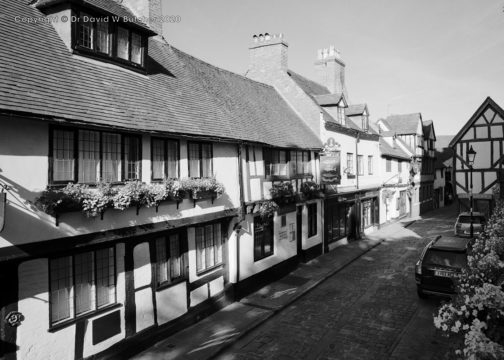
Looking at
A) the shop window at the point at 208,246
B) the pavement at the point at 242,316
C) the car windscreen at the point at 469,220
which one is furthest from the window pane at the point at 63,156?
the car windscreen at the point at 469,220

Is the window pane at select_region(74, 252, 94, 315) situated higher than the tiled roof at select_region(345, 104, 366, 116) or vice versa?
the tiled roof at select_region(345, 104, 366, 116)

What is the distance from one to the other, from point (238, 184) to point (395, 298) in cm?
740

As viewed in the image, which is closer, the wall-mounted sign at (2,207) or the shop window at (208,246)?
the wall-mounted sign at (2,207)

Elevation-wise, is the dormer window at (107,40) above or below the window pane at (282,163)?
above

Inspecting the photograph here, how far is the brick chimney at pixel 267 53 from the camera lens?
2219cm

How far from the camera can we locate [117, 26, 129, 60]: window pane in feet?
35.6

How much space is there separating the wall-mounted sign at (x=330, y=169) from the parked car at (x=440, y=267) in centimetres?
656

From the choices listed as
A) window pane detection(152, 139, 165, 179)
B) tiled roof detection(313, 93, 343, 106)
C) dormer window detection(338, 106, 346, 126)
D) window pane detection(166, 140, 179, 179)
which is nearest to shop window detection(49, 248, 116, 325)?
window pane detection(152, 139, 165, 179)

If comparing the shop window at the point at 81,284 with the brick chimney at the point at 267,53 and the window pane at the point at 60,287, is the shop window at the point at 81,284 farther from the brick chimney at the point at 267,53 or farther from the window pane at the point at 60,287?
the brick chimney at the point at 267,53

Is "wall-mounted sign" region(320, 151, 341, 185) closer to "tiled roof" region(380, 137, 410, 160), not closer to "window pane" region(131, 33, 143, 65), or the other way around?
A: "window pane" region(131, 33, 143, 65)

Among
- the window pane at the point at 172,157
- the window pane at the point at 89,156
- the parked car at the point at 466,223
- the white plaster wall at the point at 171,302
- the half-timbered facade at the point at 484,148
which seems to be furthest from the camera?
the half-timbered facade at the point at 484,148

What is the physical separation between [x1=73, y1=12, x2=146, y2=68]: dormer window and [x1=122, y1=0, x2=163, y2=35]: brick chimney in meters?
3.50

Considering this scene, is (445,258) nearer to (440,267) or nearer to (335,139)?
(440,267)

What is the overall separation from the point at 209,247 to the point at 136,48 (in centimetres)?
694
